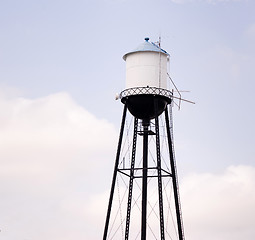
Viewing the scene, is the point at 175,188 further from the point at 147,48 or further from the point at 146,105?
the point at 147,48

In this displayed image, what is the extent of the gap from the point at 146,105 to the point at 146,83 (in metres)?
1.61

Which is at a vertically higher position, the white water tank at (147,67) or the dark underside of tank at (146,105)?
the white water tank at (147,67)

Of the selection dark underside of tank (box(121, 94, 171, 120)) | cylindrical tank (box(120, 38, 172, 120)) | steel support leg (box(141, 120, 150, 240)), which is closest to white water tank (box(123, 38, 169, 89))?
cylindrical tank (box(120, 38, 172, 120))

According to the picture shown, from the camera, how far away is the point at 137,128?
3706 centimetres

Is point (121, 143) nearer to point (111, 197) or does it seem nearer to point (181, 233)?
point (111, 197)

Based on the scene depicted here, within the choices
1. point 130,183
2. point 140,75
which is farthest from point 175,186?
point 140,75

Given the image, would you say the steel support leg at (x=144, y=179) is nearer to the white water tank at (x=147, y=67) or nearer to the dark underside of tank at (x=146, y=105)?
the dark underside of tank at (x=146, y=105)

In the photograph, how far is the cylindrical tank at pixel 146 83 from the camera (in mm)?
36344

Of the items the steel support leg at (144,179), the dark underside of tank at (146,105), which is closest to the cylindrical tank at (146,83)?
the dark underside of tank at (146,105)

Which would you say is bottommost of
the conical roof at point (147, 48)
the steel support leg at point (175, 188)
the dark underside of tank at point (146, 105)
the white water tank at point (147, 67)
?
the steel support leg at point (175, 188)

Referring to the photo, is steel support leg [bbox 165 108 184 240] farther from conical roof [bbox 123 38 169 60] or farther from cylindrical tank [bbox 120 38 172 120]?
conical roof [bbox 123 38 169 60]

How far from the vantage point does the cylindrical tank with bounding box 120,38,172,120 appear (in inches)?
1431

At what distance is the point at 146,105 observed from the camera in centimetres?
3634

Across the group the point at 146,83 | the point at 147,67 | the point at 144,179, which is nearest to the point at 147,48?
the point at 147,67
